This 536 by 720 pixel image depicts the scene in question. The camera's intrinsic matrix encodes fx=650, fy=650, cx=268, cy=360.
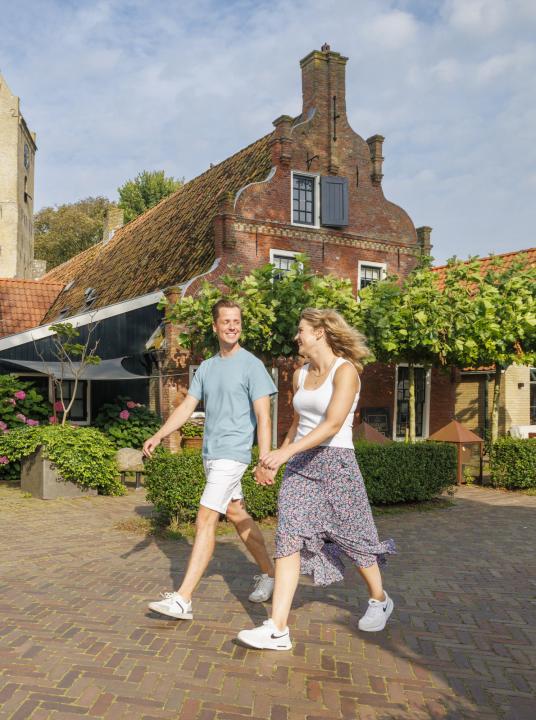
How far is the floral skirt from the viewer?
12.7 feet

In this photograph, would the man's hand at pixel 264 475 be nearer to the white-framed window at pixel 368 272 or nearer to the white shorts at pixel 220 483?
A: the white shorts at pixel 220 483

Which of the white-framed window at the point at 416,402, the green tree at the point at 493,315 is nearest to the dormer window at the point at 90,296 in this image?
the white-framed window at the point at 416,402

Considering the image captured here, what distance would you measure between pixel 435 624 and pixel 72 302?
60.3 feet

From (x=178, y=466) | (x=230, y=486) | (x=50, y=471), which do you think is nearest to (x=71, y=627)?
(x=230, y=486)

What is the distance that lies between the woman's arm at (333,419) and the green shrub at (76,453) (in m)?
6.98

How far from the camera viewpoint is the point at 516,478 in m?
11.2

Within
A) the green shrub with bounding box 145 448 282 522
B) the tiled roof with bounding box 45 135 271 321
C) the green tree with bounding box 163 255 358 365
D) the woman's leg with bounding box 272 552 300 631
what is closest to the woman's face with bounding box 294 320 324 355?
the woman's leg with bounding box 272 552 300 631

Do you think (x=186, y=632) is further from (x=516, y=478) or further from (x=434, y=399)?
(x=434, y=399)

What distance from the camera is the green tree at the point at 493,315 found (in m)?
11.7

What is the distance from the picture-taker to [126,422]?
539 inches

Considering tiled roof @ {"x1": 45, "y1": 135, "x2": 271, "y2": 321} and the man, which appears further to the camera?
tiled roof @ {"x1": 45, "y1": 135, "x2": 271, "y2": 321}

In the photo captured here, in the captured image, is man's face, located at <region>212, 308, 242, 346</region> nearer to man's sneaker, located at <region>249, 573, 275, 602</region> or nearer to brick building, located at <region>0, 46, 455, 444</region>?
man's sneaker, located at <region>249, 573, 275, 602</region>

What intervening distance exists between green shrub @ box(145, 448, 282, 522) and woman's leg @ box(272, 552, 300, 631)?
3624 mm

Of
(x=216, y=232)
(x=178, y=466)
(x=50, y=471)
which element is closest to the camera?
(x=178, y=466)
